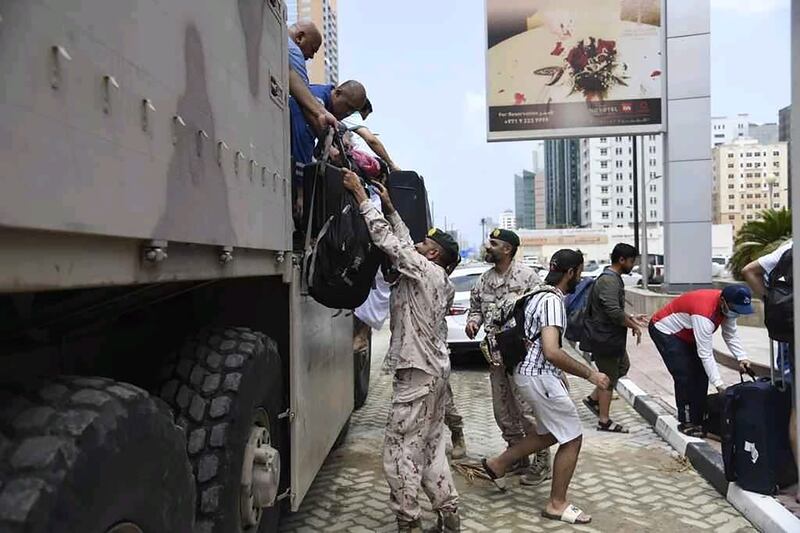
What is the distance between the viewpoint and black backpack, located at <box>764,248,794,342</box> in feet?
13.1

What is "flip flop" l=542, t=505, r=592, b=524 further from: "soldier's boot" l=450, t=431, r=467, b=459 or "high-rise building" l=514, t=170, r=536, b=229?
"high-rise building" l=514, t=170, r=536, b=229

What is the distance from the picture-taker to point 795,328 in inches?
149

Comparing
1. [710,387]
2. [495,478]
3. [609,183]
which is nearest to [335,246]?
[495,478]

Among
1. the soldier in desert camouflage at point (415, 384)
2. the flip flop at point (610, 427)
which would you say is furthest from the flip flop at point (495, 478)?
the flip flop at point (610, 427)

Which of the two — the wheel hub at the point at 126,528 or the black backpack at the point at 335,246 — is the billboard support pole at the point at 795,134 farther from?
the wheel hub at the point at 126,528

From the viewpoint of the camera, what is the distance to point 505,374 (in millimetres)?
4957

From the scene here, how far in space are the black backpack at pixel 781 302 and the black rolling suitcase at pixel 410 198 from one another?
2.09 metres

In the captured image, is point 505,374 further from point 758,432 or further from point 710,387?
point 710,387

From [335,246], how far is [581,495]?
260 cm

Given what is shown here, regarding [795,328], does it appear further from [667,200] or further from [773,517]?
[667,200]

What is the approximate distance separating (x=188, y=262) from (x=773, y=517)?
137 inches

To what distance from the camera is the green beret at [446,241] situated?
13.0ft

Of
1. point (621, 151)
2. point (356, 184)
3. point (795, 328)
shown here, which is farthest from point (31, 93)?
point (621, 151)

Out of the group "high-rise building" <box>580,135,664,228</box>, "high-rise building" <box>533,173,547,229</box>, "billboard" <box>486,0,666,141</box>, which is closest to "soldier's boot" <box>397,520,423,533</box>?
"billboard" <box>486,0,666,141</box>
